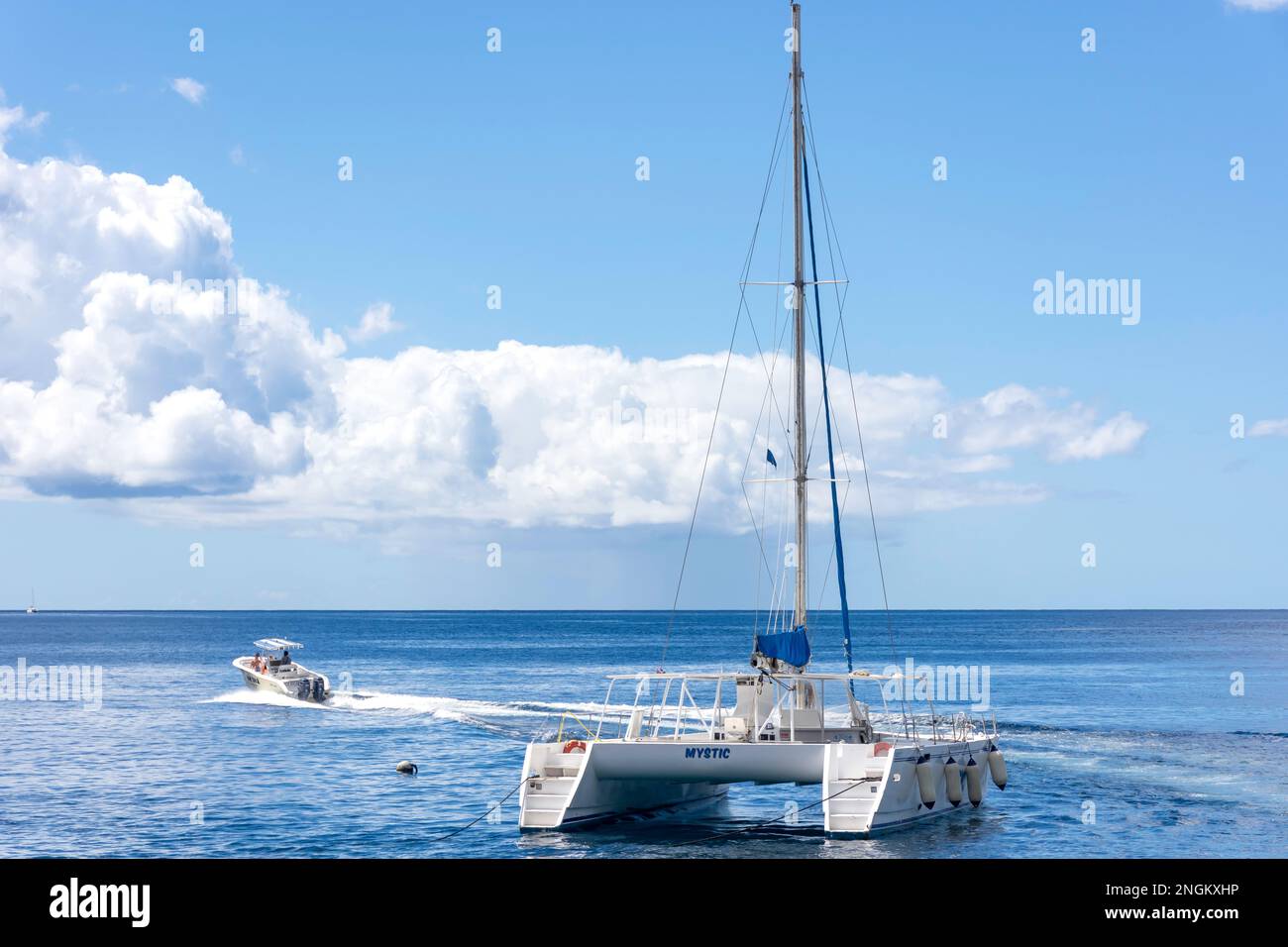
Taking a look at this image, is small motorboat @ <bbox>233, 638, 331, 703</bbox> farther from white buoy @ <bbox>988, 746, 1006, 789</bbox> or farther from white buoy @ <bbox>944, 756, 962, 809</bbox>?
white buoy @ <bbox>944, 756, 962, 809</bbox>

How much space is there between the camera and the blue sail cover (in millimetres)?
25125

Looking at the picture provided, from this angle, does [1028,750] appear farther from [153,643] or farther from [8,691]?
[153,643]

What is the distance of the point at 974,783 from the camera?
26.1m

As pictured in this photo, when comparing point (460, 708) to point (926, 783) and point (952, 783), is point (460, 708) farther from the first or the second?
point (926, 783)

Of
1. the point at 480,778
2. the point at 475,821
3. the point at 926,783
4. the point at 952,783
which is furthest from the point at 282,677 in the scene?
the point at 926,783

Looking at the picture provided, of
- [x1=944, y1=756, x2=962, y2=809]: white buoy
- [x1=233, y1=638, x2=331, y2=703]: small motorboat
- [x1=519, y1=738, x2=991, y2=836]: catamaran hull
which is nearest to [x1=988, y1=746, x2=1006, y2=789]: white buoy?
[x1=944, y1=756, x2=962, y2=809]: white buoy

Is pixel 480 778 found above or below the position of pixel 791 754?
below

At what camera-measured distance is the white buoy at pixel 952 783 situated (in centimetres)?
2503

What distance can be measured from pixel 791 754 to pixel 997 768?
260 inches

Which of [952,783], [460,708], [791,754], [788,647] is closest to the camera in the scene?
[791,754]

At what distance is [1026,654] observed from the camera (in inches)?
4456

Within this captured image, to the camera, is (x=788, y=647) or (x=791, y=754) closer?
(x=791, y=754)

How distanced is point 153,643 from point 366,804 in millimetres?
123574
